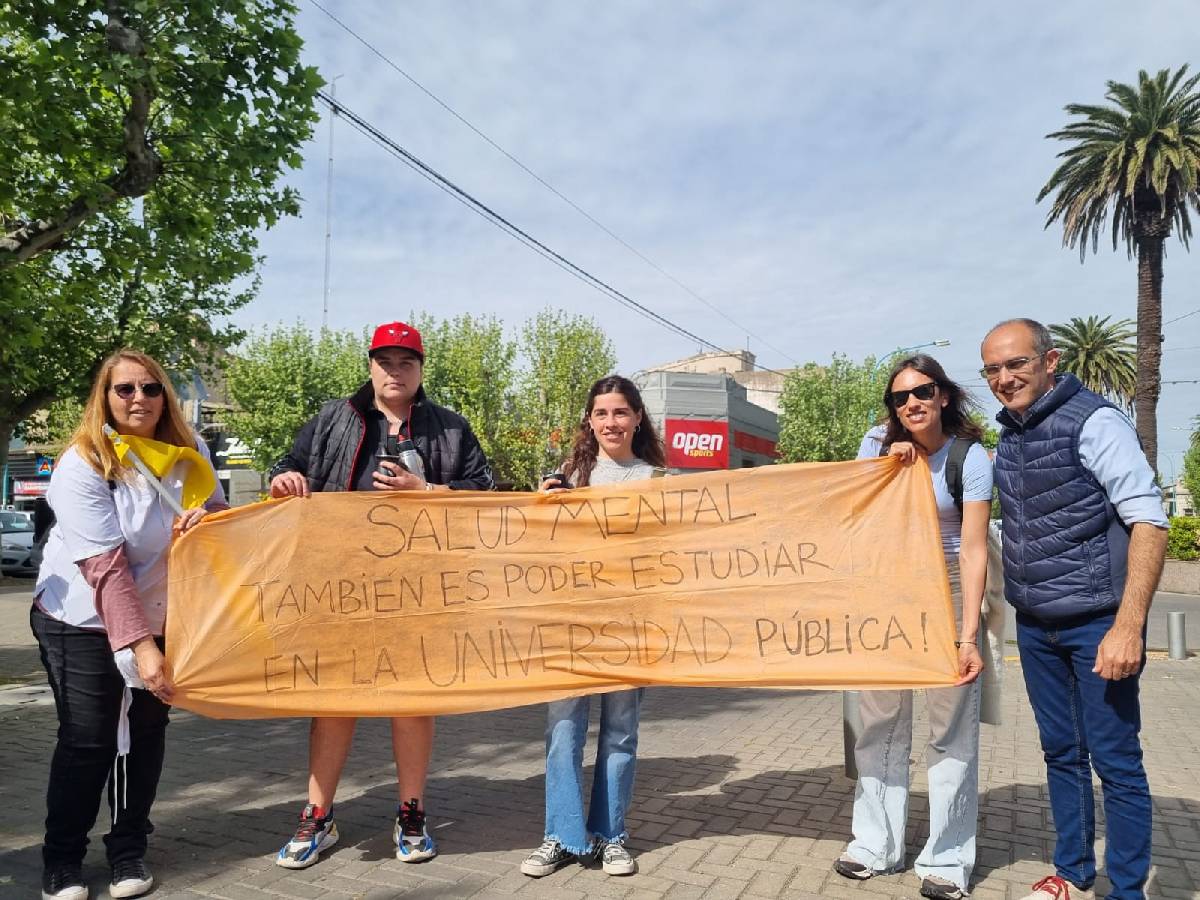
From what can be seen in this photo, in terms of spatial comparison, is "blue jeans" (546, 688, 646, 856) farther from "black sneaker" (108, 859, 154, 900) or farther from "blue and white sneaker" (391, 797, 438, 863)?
"black sneaker" (108, 859, 154, 900)

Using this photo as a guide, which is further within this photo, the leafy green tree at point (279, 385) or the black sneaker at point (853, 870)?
the leafy green tree at point (279, 385)

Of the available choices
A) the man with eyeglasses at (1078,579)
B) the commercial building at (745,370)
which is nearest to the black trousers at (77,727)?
the man with eyeglasses at (1078,579)

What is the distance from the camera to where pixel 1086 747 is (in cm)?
345

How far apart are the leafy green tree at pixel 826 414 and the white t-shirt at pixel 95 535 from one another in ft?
142

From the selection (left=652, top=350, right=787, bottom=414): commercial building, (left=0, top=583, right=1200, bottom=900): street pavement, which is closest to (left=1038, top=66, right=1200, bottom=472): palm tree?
(left=0, top=583, right=1200, bottom=900): street pavement

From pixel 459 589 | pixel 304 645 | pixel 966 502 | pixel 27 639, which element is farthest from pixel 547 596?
pixel 27 639

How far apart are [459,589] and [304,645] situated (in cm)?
67

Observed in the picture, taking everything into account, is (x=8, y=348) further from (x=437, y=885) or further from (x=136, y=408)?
(x=437, y=885)

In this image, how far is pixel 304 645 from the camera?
3.82 m

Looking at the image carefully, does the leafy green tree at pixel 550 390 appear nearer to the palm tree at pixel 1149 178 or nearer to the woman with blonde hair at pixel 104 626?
the palm tree at pixel 1149 178

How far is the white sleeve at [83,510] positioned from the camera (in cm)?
338

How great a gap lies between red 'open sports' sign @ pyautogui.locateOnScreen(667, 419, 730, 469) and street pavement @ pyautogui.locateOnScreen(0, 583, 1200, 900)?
3057 cm

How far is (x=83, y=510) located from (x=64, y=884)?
1389 mm

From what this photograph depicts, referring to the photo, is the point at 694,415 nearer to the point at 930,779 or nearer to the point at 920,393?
the point at 920,393
